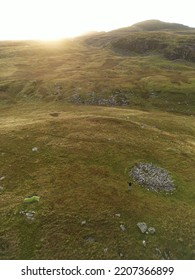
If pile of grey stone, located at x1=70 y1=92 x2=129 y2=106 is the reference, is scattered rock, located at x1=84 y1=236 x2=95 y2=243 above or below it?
above

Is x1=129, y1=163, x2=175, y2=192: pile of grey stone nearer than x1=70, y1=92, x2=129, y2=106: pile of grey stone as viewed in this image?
Yes

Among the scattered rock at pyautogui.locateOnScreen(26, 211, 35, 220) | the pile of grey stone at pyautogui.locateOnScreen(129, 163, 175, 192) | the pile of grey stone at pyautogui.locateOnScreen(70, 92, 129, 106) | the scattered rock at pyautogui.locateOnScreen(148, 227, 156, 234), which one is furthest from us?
the pile of grey stone at pyautogui.locateOnScreen(70, 92, 129, 106)

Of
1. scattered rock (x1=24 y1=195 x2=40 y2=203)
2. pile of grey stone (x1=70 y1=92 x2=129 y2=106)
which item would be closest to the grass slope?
scattered rock (x1=24 y1=195 x2=40 y2=203)

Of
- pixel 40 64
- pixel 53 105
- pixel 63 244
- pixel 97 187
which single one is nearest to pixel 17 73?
pixel 40 64

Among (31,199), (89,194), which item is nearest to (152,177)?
(89,194)

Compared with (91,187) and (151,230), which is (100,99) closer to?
(91,187)

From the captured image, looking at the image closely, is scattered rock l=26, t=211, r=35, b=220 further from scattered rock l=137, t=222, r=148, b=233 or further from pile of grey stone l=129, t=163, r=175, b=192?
pile of grey stone l=129, t=163, r=175, b=192

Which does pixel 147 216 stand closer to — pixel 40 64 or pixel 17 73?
pixel 17 73

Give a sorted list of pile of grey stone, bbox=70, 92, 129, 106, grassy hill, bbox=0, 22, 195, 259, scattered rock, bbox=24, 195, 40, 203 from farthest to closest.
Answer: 1. pile of grey stone, bbox=70, 92, 129, 106
2. scattered rock, bbox=24, 195, 40, 203
3. grassy hill, bbox=0, 22, 195, 259
